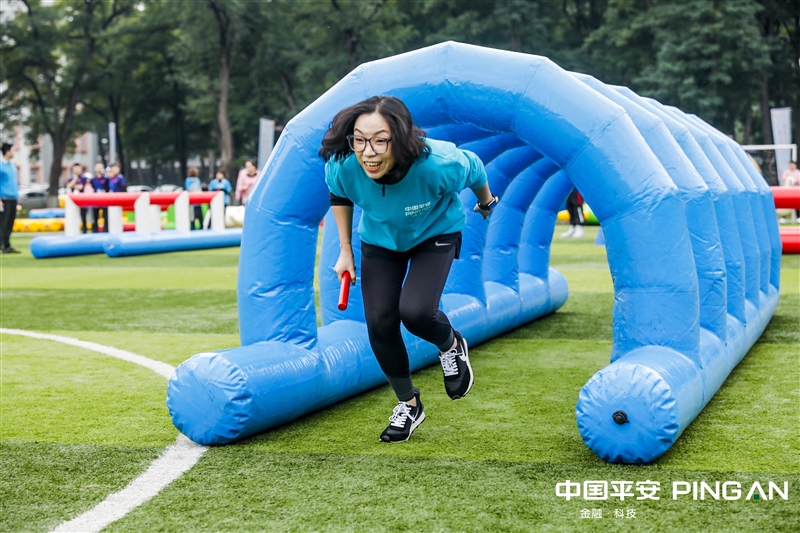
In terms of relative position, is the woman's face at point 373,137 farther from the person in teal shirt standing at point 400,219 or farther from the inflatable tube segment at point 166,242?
the inflatable tube segment at point 166,242

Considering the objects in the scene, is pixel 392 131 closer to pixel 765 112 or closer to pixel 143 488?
pixel 143 488

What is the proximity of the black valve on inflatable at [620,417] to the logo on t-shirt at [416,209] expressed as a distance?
3.96 feet

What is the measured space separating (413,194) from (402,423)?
3.67ft

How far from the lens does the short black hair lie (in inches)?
150

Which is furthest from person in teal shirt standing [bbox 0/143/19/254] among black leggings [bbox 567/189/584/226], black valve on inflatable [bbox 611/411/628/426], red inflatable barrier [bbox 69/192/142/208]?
black valve on inflatable [bbox 611/411/628/426]

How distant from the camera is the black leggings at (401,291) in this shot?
163 inches

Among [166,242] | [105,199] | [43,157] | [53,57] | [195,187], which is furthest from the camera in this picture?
[43,157]

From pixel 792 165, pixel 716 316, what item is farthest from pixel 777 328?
pixel 792 165

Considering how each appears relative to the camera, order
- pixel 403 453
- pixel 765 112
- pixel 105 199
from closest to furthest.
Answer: pixel 403 453
pixel 105 199
pixel 765 112

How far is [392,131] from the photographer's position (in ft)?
12.5

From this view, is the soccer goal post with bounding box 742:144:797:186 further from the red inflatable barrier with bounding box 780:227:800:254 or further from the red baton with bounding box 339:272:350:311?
the red baton with bounding box 339:272:350:311

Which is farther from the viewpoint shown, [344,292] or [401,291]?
[401,291]

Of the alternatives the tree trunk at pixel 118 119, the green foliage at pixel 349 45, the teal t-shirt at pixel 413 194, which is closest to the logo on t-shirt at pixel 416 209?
the teal t-shirt at pixel 413 194

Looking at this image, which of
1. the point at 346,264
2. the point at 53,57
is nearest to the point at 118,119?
the point at 53,57
